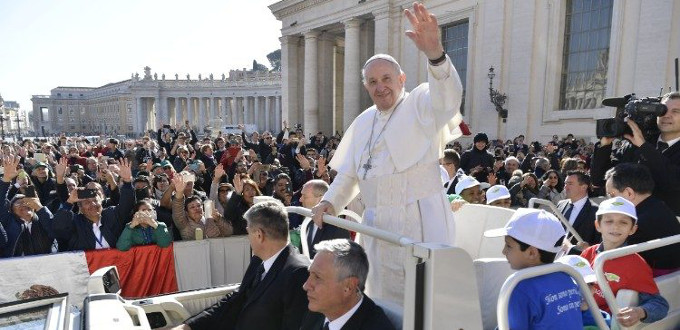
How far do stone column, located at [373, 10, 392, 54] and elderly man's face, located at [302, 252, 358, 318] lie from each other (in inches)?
905

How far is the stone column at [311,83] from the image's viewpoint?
29453 mm

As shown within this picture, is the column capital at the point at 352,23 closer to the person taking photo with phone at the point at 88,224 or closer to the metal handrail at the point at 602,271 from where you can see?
the person taking photo with phone at the point at 88,224

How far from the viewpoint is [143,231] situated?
17.9 feet

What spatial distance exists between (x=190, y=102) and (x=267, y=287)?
3527 inches

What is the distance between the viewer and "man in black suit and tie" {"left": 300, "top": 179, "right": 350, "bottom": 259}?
3551 millimetres

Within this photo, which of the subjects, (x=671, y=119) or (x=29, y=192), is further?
→ (x=29, y=192)

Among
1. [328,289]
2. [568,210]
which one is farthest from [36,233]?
[568,210]

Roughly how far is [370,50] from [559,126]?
42.6ft

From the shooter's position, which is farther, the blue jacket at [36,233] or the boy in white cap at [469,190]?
the boy in white cap at [469,190]

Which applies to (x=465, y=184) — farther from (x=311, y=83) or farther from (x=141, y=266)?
(x=311, y=83)

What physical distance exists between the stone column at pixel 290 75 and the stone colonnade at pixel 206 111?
1692 inches

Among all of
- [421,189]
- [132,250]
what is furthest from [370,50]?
[421,189]

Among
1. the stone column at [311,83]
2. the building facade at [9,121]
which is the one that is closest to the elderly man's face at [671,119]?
the stone column at [311,83]

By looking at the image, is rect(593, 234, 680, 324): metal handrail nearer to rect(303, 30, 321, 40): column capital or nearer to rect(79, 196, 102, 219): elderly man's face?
rect(79, 196, 102, 219): elderly man's face
